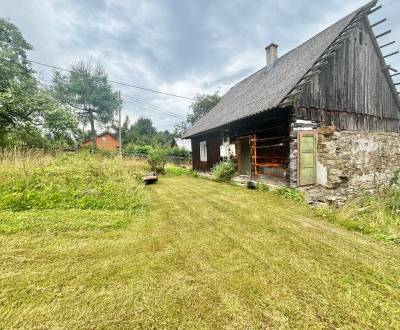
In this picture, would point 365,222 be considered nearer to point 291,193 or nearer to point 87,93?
point 291,193

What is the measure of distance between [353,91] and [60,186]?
38.0 ft

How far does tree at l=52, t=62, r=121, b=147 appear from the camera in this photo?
31.6 meters

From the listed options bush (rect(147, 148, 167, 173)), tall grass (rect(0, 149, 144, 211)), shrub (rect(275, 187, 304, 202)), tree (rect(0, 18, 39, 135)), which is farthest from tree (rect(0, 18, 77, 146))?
shrub (rect(275, 187, 304, 202))

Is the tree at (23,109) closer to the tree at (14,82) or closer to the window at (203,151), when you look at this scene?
the tree at (14,82)

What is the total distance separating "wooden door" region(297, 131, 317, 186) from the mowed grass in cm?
347

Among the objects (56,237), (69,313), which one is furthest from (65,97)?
(69,313)

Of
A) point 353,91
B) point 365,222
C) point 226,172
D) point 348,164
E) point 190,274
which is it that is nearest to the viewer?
point 190,274

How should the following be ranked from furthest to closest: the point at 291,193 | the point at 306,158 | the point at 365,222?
the point at 306,158 < the point at 291,193 < the point at 365,222

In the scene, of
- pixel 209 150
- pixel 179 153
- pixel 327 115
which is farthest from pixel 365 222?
pixel 179 153

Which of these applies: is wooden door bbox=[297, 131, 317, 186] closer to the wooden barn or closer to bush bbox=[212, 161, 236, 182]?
the wooden barn

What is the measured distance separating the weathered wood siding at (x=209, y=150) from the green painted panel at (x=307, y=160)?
5180 mm

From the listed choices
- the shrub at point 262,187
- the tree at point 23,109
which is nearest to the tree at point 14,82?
the tree at point 23,109

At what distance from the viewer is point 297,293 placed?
2.10 m

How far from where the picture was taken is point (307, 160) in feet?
24.9
